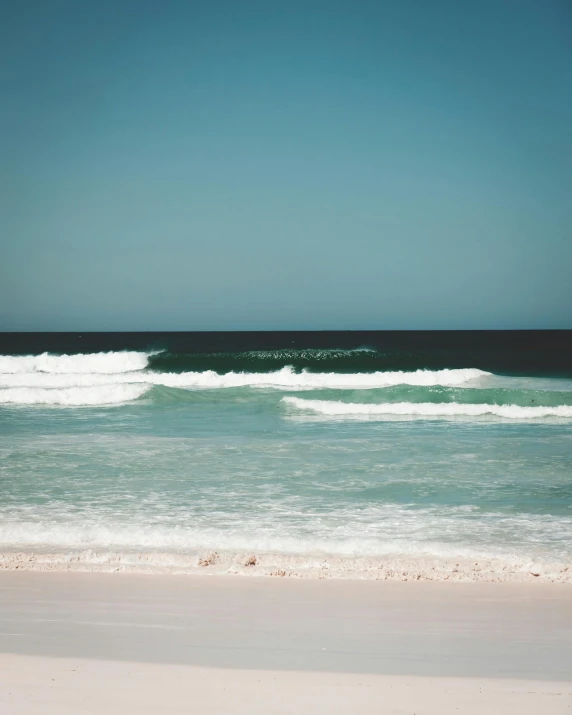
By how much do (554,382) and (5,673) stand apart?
79.5 feet

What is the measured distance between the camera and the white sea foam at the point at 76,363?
108 feet

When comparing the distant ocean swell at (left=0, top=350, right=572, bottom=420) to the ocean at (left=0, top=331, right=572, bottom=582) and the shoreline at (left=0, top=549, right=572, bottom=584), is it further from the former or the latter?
the shoreline at (left=0, top=549, right=572, bottom=584)

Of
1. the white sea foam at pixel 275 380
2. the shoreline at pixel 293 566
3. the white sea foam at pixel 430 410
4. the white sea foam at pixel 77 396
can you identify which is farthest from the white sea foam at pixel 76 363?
the shoreline at pixel 293 566

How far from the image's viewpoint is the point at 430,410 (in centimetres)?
1584

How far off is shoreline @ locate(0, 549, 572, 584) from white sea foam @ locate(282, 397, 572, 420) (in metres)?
9.75

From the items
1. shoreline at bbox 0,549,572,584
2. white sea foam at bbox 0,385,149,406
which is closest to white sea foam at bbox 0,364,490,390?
white sea foam at bbox 0,385,149,406

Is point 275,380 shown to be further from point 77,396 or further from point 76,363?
point 76,363

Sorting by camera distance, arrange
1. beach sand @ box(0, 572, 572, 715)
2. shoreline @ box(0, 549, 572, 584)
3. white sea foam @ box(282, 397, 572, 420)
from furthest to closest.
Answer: white sea foam @ box(282, 397, 572, 420)
shoreline @ box(0, 549, 572, 584)
beach sand @ box(0, 572, 572, 715)

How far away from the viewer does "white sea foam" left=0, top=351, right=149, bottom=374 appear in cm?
3303

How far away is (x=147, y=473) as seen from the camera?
919 centimetres

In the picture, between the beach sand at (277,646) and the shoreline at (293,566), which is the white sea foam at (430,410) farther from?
the beach sand at (277,646)

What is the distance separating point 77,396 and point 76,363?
663 inches

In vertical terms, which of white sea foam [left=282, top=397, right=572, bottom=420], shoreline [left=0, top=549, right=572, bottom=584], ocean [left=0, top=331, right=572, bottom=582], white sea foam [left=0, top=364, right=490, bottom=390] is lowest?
shoreline [left=0, top=549, right=572, bottom=584]

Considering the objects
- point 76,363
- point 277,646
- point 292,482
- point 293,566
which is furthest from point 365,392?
point 76,363
